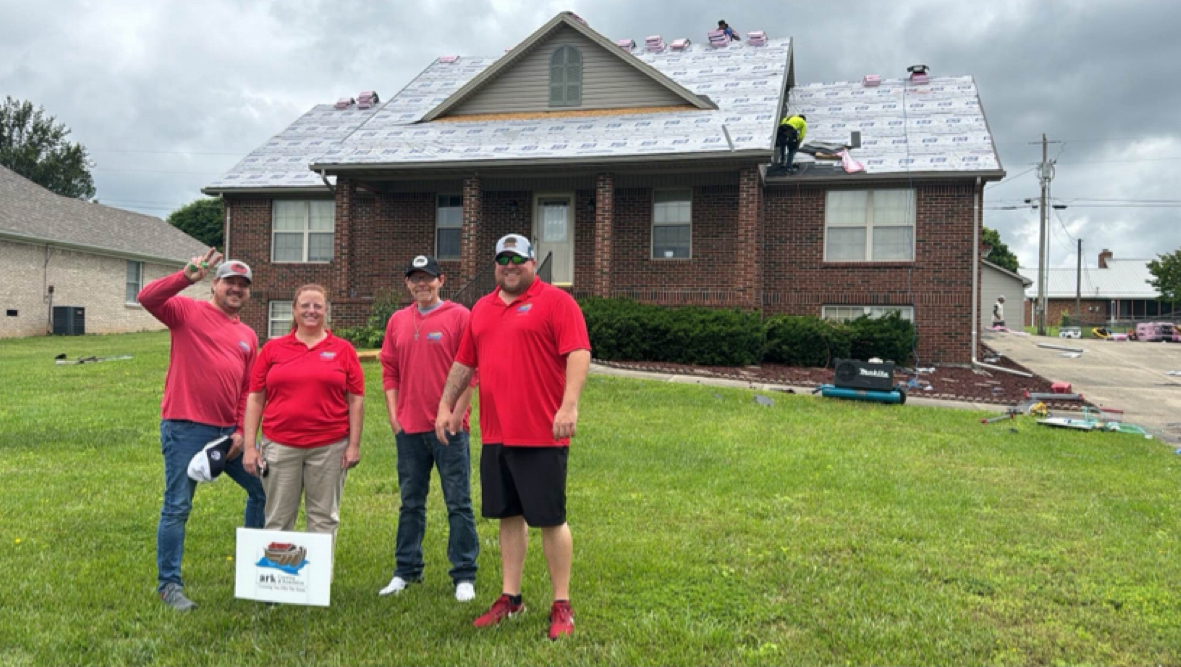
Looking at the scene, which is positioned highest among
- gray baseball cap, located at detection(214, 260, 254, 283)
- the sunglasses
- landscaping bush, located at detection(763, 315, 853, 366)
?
the sunglasses

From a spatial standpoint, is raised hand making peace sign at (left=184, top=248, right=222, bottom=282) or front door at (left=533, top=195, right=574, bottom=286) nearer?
raised hand making peace sign at (left=184, top=248, right=222, bottom=282)

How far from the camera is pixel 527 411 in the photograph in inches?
156

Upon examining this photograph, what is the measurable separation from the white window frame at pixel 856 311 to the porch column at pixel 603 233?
4.83m

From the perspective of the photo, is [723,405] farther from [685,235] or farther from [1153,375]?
[1153,375]

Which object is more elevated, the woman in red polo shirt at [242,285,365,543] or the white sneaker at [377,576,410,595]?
the woman in red polo shirt at [242,285,365,543]

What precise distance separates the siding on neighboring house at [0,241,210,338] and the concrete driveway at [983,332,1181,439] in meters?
25.5

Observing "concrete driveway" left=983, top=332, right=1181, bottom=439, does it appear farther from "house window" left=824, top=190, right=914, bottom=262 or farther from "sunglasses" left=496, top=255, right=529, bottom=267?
"sunglasses" left=496, top=255, right=529, bottom=267

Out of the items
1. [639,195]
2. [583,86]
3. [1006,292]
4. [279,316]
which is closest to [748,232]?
[639,195]

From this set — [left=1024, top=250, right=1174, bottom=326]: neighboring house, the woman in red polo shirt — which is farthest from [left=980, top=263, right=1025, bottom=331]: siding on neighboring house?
the woman in red polo shirt

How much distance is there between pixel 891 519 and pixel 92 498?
603 centimetres

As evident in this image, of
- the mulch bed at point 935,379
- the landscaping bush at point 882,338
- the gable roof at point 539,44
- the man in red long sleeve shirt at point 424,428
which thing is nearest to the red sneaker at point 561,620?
the man in red long sleeve shirt at point 424,428

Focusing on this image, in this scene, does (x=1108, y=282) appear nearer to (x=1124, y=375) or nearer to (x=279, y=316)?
(x=1124, y=375)

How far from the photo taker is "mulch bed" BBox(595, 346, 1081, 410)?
1302 cm

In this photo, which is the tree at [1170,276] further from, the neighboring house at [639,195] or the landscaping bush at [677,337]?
the landscaping bush at [677,337]
